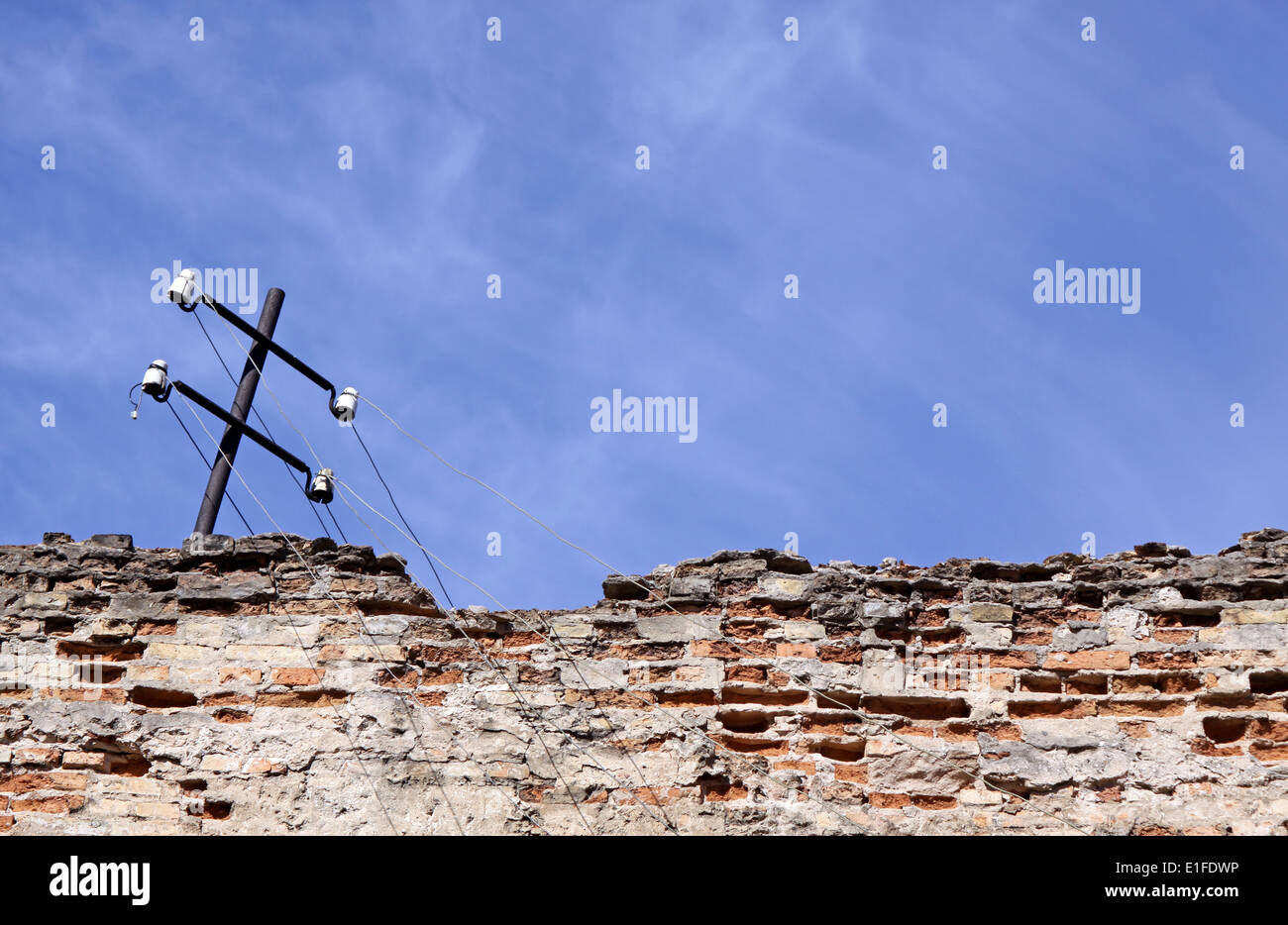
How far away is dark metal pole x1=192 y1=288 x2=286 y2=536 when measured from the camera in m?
8.58

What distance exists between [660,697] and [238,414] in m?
3.52

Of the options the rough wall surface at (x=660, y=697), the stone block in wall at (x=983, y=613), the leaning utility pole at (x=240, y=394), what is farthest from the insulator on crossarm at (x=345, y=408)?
the stone block in wall at (x=983, y=613)

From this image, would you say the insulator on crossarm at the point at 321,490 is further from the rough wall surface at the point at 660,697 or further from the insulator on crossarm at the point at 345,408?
the rough wall surface at the point at 660,697

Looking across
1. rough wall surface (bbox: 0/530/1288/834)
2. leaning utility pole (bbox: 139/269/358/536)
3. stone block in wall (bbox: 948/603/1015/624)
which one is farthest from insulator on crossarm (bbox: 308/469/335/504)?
stone block in wall (bbox: 948/603/1015/624)

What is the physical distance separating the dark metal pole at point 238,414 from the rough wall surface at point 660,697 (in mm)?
1166

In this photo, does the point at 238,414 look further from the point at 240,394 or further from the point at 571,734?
the point at 571,734

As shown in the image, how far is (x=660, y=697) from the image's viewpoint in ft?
22.8

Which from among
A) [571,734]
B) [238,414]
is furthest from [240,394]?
[571,734]

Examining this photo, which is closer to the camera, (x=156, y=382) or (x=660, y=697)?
(x=660, y=697)

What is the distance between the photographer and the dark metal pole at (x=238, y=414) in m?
8.58

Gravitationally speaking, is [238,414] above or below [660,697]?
above

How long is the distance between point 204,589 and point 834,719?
2.95 m

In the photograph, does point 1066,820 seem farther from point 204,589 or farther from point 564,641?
point 204,589
